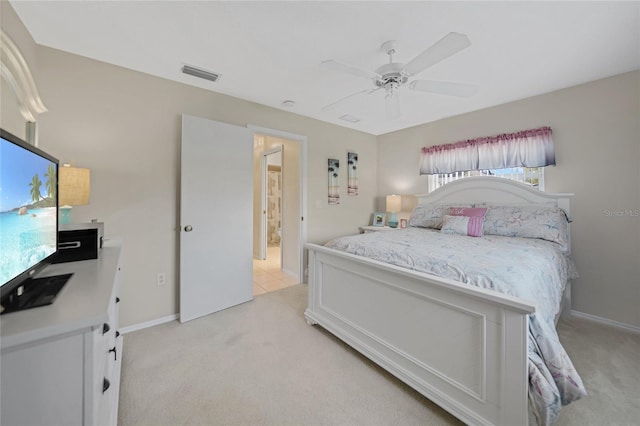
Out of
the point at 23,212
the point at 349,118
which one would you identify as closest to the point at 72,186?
the point at 23,212

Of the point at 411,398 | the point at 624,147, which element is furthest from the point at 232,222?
the point at 624,147

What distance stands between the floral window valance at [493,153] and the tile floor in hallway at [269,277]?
2.64 m

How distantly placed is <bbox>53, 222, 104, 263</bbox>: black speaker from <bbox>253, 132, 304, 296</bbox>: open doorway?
6.90 ft

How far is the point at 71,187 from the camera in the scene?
170 centimetres

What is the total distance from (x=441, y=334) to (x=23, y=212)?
1.93 m

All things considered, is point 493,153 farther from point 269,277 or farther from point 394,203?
point 269,277

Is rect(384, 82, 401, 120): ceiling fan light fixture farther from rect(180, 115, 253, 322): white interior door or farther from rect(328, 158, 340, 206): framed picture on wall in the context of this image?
rect(328, 158, 340, 206): framed picture on wall

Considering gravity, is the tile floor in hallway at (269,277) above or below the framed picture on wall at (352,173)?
below

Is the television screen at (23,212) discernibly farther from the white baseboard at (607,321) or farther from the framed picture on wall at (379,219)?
the white baseboard at (607,321)

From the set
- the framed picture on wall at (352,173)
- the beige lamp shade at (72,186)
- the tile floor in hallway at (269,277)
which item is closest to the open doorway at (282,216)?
the tile floor in hallway at (269,277)

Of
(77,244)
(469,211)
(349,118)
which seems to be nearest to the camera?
(77,244)

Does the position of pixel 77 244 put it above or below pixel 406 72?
below

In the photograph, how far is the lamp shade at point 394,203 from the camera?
13.3 feet

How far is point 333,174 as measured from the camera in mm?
3941
